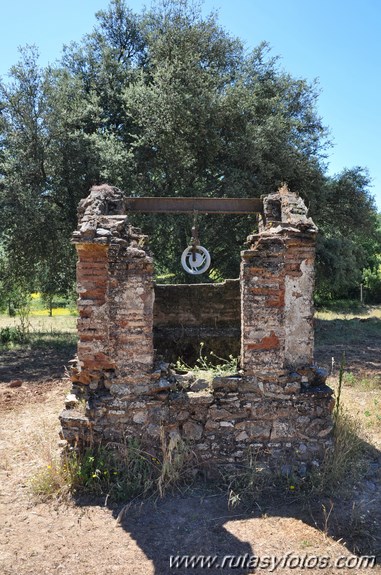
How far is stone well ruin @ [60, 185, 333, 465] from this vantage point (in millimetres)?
5289

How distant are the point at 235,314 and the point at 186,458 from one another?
4.80 meters

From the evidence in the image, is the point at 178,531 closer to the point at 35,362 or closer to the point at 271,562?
the point at 271,562

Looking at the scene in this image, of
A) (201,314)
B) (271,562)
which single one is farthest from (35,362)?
(271,562)

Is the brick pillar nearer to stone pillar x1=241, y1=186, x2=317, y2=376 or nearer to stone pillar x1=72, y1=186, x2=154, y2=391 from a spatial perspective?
stone pillar x1=72, y1=186, x2=154, y2=391

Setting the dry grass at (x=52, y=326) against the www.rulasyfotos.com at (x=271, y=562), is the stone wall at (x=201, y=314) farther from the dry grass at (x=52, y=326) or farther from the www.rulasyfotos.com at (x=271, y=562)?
the dry grass at (x=52, y=326)

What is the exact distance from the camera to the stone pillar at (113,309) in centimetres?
525

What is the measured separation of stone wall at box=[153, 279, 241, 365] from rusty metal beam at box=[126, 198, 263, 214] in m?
3.15

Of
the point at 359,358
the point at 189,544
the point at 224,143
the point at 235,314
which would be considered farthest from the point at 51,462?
the point at 224,143

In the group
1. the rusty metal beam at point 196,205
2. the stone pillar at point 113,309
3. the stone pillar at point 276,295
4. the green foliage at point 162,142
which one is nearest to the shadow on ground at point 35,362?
the green foliage at point 162,142

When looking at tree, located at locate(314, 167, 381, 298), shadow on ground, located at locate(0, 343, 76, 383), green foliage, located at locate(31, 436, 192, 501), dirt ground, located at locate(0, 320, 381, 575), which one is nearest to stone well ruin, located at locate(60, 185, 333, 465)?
green foliage, located at locate(31, 436, 192, 501)

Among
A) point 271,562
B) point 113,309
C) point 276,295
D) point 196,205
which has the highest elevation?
point 196,205

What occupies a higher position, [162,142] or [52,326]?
[162,142]

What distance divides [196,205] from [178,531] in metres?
3.95

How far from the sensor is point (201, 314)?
9789 mm
